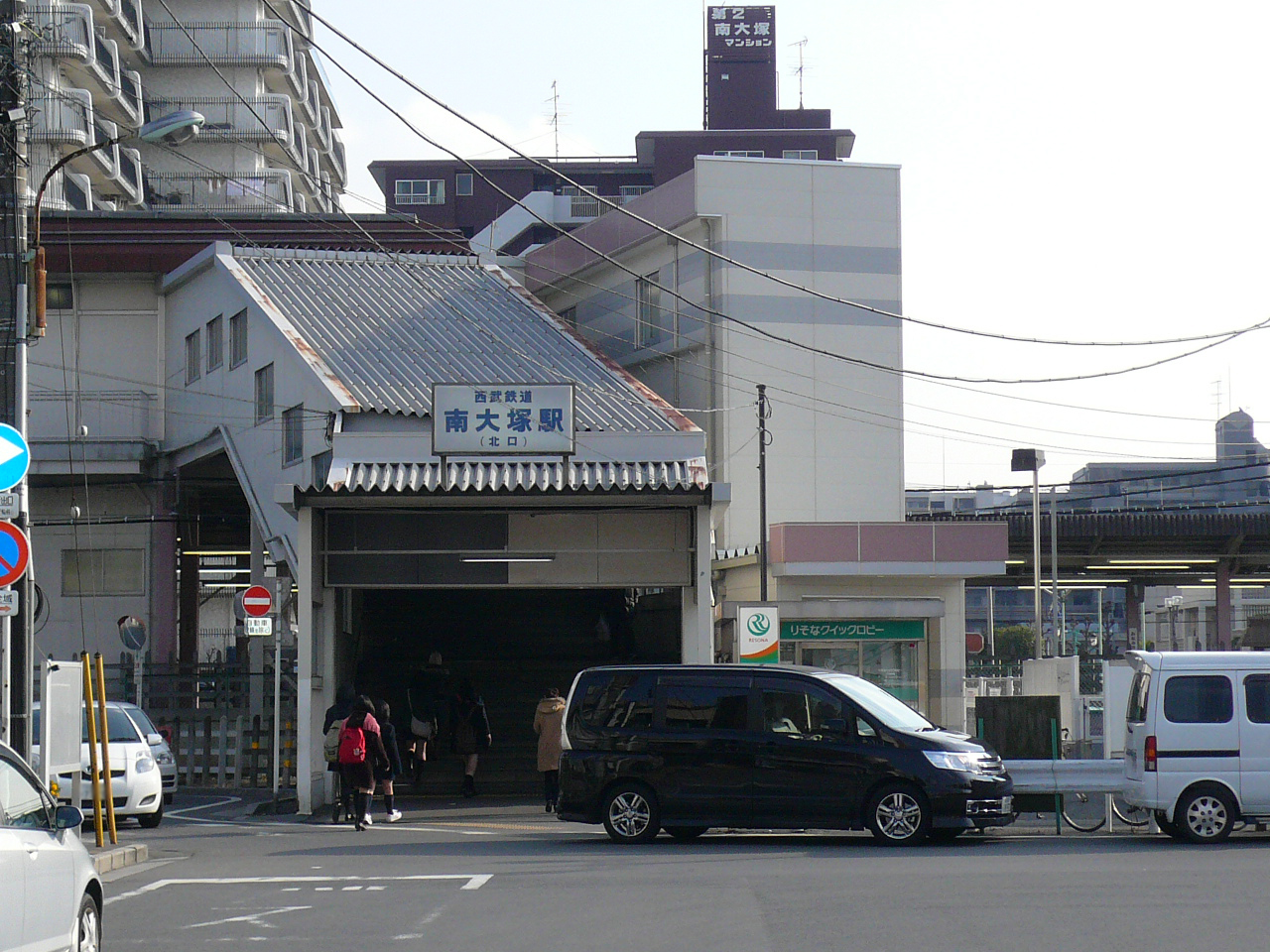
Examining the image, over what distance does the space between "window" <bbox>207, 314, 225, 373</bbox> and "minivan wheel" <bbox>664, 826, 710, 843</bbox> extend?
20.9m

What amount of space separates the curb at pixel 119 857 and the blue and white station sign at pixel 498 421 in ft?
29.1

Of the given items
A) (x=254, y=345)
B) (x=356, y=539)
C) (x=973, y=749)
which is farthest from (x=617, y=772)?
(x=254, y=345)

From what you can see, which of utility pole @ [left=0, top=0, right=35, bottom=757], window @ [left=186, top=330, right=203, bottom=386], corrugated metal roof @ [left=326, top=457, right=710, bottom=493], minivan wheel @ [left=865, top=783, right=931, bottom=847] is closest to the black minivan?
minivan wheel @ [left=865, top=783, right=931, bottom=847]

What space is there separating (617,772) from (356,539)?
732 centimetres

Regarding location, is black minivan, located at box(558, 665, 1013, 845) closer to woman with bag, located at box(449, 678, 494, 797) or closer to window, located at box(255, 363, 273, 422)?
woman with bag, located at box(449, 678, 494, 797)

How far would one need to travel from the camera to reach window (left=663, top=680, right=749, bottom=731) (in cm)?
1630

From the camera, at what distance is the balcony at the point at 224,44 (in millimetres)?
58656

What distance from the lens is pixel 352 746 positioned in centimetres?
1844

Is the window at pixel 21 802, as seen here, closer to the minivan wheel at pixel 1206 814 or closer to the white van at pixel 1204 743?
the white van at pixel 1204 743

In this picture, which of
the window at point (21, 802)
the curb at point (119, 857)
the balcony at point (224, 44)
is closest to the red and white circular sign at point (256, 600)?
the curb at point (119, 857)

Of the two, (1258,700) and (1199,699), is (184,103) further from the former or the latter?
(1258,700)

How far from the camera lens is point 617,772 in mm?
16281

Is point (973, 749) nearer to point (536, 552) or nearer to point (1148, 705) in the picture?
point (1148, 705)

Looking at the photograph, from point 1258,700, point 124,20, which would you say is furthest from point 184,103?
point 1258,700
